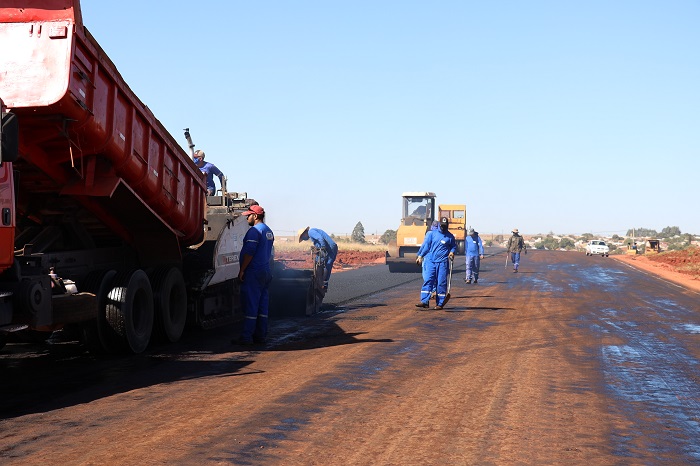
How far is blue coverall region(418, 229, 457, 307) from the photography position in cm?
1631

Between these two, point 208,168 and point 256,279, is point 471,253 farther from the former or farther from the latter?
point 256,279

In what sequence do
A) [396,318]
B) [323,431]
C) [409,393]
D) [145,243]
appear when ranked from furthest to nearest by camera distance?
1. [396,318]
2. [145,243]
3. [409,393]
4. [323,431]

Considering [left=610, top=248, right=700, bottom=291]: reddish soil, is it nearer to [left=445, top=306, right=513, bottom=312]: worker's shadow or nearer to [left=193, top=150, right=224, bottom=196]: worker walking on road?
[left=445, top=306, right=513, bottom=312]: worker's shadow

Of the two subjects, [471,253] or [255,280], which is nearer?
[255,280]

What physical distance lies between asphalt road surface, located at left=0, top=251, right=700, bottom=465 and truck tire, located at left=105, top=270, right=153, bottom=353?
11.8 inches

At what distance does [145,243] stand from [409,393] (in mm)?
5033

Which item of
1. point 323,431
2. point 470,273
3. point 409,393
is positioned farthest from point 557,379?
point 470,273

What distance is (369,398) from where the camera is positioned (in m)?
7.24

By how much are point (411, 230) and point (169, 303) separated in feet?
72.3

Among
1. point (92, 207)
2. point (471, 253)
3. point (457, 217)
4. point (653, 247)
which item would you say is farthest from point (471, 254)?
point (653, 247)

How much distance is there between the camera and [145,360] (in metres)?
9.54

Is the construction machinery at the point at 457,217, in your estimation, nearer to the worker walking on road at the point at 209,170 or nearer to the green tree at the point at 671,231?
the worker walking on road at the point at 209,170

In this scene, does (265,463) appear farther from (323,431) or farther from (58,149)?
(58,149)

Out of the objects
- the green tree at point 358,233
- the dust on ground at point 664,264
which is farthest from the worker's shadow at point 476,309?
the green tree at point 358,233
